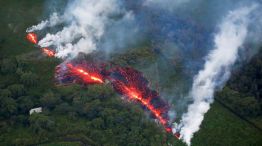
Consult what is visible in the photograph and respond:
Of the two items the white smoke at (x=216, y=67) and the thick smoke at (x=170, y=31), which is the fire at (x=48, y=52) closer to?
the thick smoke at (x=170, y=31)

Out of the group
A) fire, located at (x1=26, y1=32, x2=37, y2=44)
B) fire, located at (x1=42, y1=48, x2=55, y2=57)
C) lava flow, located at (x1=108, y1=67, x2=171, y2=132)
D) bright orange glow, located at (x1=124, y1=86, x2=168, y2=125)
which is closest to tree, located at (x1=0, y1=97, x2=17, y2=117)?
fire, located at (x1=42, y1=48, x2=55, y2=57)

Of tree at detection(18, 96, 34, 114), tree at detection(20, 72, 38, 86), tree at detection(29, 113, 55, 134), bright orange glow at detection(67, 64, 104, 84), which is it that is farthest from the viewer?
tree at detection(20, 72, 38, 86)

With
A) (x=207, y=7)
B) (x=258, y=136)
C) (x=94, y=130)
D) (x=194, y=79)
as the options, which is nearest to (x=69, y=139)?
(x=94, y=130)

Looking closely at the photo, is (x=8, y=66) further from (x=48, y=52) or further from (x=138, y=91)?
(x=138, y=91)

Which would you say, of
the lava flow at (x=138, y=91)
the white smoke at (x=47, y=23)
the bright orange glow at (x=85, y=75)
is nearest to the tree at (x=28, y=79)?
the bright orange glow at (x=85, y=75)

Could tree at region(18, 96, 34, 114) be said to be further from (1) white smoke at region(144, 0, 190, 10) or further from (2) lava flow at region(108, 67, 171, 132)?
(1) white smoke at region(144, 0, 190, 10)

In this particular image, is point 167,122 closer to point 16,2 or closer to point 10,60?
point 10,60

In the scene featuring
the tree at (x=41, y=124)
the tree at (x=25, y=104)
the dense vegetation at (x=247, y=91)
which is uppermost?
the dense vegetation at (x=247, y=91)
